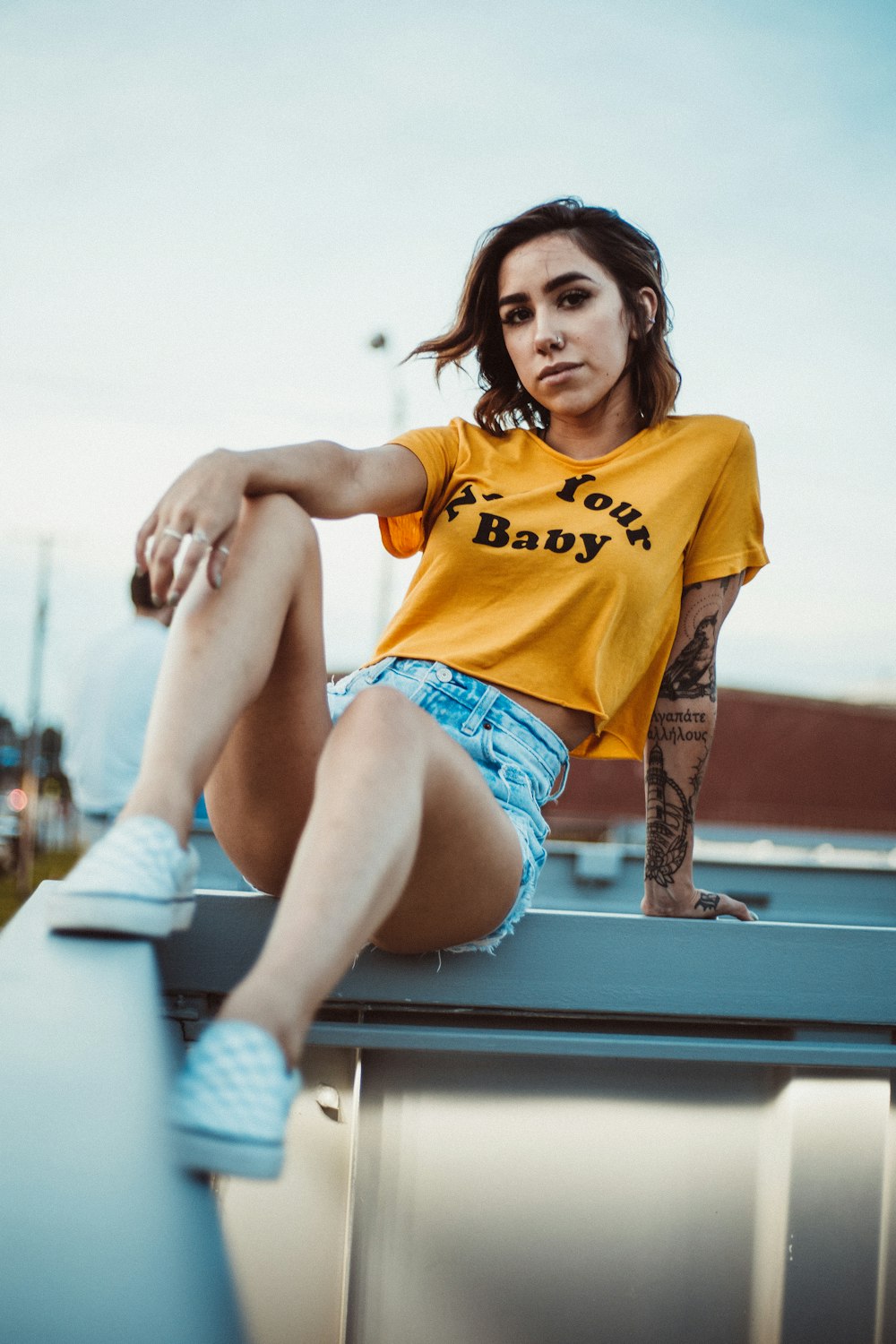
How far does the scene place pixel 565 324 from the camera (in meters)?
2.04

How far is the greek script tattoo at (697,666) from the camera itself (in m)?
2.00

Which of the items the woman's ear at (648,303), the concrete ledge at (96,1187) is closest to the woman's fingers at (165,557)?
the concrete ledge at (96,1187)

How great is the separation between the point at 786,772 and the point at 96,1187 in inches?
1040

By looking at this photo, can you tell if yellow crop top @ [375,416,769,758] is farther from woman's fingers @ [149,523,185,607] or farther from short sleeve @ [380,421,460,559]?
woman's fingers @ [149,523,185,607]

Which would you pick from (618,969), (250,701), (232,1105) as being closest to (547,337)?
(250,701)

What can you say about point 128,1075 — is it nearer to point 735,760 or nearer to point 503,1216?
point 503,1216

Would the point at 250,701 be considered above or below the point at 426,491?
below

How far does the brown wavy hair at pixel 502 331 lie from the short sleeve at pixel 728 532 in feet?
0.70

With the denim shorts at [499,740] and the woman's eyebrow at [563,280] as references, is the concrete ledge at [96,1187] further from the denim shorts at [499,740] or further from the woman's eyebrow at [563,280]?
the woman's eyebrow at [563,280]

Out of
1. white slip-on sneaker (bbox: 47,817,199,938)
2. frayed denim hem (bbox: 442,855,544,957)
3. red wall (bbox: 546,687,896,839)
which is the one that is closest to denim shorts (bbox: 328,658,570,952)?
frayed denim hem (bbox: 442,855,544,957)

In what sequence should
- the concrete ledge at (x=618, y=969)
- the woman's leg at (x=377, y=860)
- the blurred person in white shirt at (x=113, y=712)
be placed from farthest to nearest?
the blurred person in white shirt at (x=113, y=712)
the concrete ledge at (x=618, y=969)
the woman's leg at (x=377, y=860)

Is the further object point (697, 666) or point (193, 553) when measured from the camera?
point (697, 666)

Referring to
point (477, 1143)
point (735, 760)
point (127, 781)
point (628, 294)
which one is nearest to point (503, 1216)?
point (477, 1143)

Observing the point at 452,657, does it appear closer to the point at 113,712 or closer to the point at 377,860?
the point at 377,860
